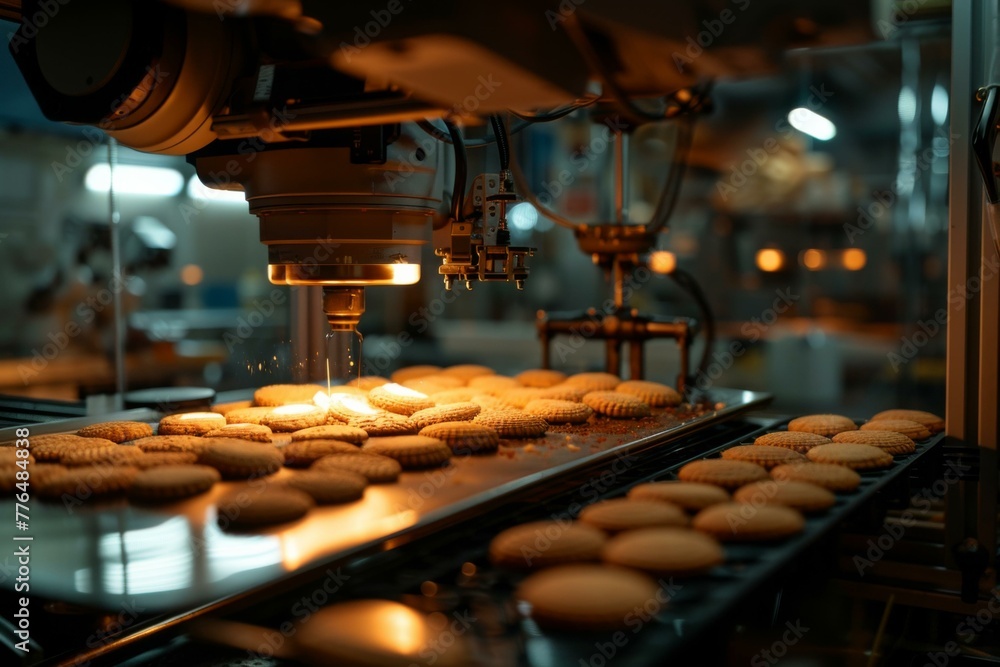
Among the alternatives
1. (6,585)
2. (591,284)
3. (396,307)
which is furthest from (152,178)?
(6,585)

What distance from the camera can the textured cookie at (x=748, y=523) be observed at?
1.11 metres

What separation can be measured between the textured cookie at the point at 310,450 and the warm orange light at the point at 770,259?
4389 millimetres

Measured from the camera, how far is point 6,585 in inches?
36.9

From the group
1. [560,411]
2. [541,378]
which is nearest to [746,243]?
[541,378]

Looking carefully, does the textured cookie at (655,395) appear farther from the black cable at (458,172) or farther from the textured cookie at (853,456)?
→ the black cable at (458,172)

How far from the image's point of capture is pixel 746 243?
5.41m

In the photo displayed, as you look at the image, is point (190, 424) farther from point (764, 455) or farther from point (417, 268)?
point (764, 455)

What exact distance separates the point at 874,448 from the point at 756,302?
3.89 m

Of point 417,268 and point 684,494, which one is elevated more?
point 417,268

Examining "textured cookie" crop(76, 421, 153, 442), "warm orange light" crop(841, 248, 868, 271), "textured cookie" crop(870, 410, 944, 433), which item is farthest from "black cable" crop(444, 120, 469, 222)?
"warm orange light" crop(841, 248, 868, 271)

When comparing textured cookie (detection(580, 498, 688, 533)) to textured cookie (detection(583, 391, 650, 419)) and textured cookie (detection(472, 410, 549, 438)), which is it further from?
textured cookie (detection(583, 391, 650, 419))

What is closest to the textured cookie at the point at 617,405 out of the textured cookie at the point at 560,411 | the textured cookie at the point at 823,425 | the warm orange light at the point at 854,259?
the textured cookie at the point at 560,411

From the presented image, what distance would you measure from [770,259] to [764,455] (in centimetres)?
406

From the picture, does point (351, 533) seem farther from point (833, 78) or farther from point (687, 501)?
point (833, 78)
